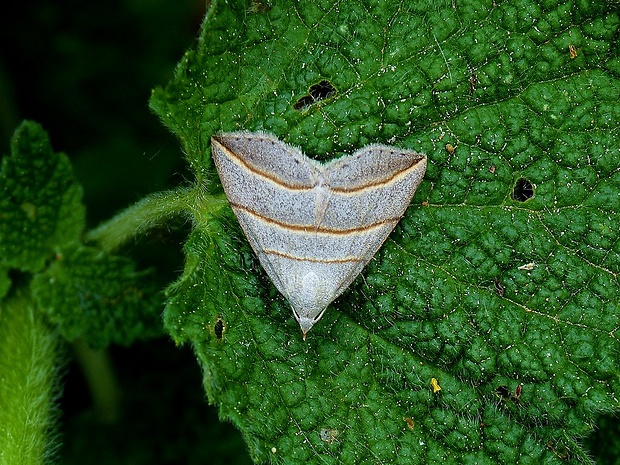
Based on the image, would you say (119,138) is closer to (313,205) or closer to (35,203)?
(35,203)

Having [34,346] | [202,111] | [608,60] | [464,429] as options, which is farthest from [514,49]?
[34,346]

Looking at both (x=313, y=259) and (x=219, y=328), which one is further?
(x=219, y=328)

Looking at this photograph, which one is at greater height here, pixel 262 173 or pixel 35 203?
pixel 35 203

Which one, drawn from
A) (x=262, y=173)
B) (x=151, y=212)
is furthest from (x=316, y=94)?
(x=151, y=212)

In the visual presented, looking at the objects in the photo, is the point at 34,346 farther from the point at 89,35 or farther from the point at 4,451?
the point at 89,35

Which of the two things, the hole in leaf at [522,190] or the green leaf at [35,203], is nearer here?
the hole in leaf at [522,190]

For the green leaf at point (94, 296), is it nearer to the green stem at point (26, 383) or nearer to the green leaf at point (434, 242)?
the green stem at point (26, 383)

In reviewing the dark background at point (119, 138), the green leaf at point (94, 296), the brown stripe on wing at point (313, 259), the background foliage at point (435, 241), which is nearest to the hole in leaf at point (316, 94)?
the background foliage at point (435, 241)

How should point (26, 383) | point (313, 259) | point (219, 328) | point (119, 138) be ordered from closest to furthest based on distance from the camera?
1. point (313, 259)
2. point (219, 328)
3. point (26, 383)
4. point (119, 138)
